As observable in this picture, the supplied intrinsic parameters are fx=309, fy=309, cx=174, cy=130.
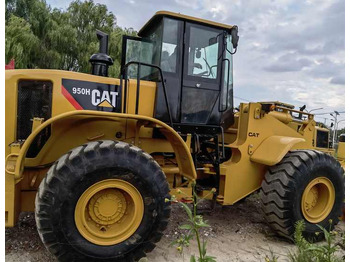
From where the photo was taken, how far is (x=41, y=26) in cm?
1602

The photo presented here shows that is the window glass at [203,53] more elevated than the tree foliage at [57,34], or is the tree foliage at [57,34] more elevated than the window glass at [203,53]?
the tree foliage at [57,34]

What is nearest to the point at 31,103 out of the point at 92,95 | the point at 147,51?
the point at 92,95

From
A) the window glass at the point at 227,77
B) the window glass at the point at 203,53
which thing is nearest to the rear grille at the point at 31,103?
the window glass at the point at 203,53

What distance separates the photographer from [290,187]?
411 cm

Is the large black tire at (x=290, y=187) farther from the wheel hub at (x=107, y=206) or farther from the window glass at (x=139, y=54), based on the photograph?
the window glass at (x=139, y=54)

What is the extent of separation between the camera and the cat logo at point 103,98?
12.1 feet

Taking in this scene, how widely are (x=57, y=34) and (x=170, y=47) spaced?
44.1 ft

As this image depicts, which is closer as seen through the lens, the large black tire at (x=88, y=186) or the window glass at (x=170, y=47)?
the large black tire at (x=88, y=186)

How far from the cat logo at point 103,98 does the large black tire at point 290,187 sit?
92.6 inches

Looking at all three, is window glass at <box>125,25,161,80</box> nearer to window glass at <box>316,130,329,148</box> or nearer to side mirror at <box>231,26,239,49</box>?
side mirror at <box>231,26,239,49</box>

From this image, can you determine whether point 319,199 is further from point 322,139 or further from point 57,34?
point 57,34

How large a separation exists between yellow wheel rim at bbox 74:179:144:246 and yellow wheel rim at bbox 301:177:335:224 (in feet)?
8.48

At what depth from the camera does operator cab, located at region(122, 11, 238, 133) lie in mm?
4043

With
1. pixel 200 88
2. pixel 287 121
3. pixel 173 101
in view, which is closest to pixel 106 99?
pixel 173 101
